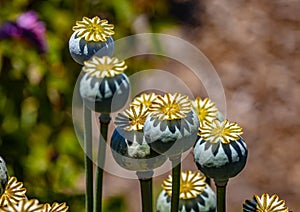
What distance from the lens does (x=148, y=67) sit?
2.05 m

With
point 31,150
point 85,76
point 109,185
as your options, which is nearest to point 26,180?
point 31,150

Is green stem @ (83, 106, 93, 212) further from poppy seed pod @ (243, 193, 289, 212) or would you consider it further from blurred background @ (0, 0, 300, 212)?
blurred background @ (0, 0, 300, 212)

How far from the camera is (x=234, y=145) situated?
681 mm

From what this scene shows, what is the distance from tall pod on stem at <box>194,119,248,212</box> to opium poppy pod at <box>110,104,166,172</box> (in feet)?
0.12

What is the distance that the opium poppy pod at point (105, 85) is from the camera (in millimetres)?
691

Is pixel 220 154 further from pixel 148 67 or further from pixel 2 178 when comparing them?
pixel 148 67

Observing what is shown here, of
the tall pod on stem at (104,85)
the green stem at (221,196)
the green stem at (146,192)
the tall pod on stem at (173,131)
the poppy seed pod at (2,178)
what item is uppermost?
the tall pod on stem at (104,85)

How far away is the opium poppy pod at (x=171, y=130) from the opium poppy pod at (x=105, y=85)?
0.13 ft

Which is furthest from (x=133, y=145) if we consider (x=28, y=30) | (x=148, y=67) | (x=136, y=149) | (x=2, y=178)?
(x=148, y=67)

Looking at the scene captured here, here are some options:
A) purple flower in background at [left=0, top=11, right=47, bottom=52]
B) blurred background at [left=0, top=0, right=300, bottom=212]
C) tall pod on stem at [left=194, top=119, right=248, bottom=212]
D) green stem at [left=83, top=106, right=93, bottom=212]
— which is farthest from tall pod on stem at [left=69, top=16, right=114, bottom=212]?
purple flower in background at [left=0, top=11, right=47, bottom=52]

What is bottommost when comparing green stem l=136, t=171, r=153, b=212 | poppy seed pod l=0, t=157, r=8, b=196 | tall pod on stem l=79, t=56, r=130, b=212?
poppy seed pod l=0, t=157, r=8, b=196

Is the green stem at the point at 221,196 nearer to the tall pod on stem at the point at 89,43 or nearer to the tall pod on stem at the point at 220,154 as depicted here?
the tall pod on stem at the point at 220,154

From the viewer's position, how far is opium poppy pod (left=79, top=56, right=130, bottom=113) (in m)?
0.69

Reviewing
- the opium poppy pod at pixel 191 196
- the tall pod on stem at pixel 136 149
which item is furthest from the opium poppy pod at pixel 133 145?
the opium poppy pod at pixel 191 196
